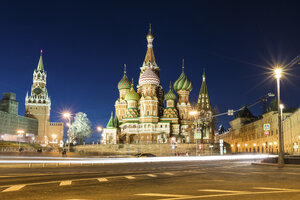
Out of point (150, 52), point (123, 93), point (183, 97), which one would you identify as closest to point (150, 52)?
point (150, 52)

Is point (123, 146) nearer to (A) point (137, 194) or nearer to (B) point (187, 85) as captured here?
(B) point (187, 85)

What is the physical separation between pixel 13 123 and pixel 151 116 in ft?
220

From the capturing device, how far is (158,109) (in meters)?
91.5

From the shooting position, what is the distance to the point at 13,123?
126 metres

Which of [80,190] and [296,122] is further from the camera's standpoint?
[296,122]

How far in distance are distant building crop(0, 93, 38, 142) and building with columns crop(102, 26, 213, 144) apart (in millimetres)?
49771

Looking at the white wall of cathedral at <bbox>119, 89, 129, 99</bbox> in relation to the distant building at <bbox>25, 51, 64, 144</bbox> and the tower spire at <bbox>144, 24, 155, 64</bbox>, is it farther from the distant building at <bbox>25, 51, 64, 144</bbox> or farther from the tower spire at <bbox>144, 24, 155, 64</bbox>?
the distant building at <bbox>25, 51, 64, 144</bbox>

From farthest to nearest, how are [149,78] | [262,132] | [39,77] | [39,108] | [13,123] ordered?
[39,77]
[39,108]
[13,123]
[262,132]
[149,78]

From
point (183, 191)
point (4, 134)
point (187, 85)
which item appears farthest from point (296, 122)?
point (4, 134)

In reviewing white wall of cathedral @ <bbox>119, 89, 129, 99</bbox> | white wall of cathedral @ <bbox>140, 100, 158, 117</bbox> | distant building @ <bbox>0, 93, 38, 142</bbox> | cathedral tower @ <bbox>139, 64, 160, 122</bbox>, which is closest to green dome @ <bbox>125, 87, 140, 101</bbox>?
cathedral tower @ <bbox>139, 64, 160, 122</bbox>

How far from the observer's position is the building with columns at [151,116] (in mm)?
→ 85500

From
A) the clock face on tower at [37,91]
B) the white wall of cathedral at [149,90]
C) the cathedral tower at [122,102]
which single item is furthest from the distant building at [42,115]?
the white wall of cathedral at [149,90]

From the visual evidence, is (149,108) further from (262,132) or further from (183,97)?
(262,132)

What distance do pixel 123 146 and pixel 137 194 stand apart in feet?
227
